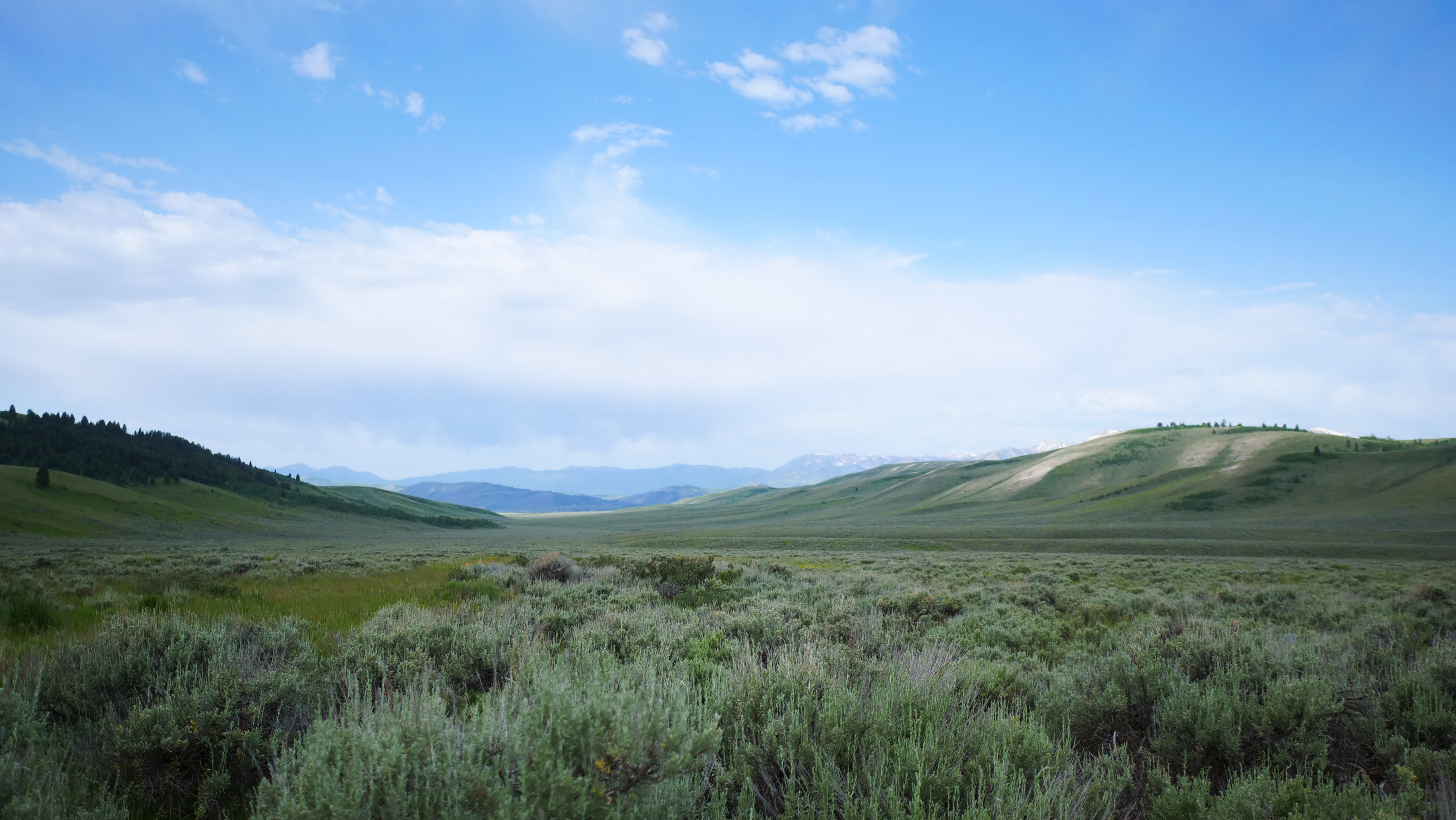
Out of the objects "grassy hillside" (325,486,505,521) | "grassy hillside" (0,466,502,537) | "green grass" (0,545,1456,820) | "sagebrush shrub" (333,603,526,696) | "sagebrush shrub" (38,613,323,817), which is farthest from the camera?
"grassy hillside" (325,486,505,521)

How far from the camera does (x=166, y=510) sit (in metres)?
75.1

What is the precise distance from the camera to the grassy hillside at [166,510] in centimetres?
5534

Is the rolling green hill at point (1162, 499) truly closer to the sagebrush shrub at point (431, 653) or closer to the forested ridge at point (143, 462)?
the forested ridge at point (143, 462)

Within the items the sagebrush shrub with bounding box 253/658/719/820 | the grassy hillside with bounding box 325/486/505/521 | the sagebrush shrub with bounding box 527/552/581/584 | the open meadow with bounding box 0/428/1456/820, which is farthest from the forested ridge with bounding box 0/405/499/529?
the sagebrush shrub with bounding box 253/658/719/820

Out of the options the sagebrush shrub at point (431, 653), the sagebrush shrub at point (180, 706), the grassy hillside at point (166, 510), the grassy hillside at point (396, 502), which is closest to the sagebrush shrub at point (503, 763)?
the sagebrush shrub at point (180, 706)

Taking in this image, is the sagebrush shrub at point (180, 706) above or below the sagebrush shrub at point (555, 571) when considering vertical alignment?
above

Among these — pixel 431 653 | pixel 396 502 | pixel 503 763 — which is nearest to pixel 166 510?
pixel 431 653

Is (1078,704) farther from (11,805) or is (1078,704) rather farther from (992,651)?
(11,805)

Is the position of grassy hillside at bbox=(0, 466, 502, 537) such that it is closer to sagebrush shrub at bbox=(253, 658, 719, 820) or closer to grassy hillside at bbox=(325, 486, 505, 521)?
grassy hillside at bbox=(325, 486, 505, 521)

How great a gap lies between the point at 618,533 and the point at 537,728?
88982 millimetres

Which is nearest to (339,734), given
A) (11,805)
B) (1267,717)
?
(11,805)

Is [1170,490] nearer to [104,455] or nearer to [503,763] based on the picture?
[503,763]

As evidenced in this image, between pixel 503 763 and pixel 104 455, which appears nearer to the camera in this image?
pixel 503 763

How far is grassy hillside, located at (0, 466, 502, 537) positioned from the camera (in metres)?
55.3
